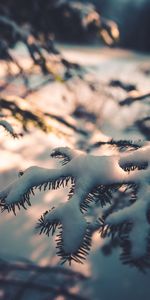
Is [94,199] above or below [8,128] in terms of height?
below

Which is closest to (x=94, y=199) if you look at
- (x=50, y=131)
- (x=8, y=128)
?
(x=8, y=128)

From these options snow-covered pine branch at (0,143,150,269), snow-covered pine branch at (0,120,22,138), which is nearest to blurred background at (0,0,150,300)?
snow-covered pine branch at (0,120,22,138)

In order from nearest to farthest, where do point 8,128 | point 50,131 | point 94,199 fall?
point 94,199 → point 8,128 → point 50,131

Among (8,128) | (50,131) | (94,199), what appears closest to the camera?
(94,199)

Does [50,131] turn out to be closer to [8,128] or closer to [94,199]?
[8,128]

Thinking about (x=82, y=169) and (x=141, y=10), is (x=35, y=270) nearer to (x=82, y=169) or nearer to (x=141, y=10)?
(x=82, y=169)

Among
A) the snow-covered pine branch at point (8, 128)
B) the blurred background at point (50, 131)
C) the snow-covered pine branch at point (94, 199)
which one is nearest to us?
the snow-covered pine branch at point (94, 199)

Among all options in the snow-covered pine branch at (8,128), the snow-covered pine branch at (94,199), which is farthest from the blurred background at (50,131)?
the snow-covered pine branch at (94,199)

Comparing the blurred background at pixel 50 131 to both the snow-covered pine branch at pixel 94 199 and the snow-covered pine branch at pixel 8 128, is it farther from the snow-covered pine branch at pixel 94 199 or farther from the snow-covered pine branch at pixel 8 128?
the snow-covered pine branch at pixel 94 199
